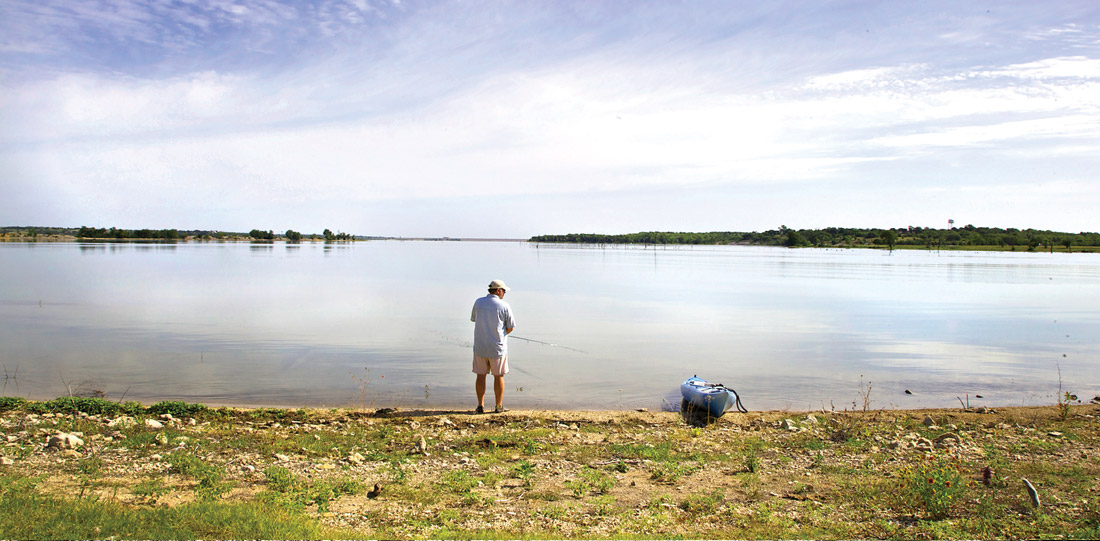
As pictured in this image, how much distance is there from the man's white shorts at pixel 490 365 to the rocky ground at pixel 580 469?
2.56ft

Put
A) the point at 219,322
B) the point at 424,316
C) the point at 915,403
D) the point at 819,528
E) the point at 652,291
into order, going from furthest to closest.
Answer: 1. the point at 652,291
2. the point at 424,316
3. the point at 219,322
4. the point at 915,403
5. the point at 819,528

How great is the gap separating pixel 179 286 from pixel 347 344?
25.2 m

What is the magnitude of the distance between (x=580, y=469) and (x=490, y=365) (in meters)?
3.75

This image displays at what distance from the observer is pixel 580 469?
7.85 metres

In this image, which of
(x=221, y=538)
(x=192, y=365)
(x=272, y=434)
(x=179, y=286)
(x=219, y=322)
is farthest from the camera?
(x=179, y=286)

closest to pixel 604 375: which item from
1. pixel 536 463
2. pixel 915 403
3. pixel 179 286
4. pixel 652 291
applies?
pixel 915 403

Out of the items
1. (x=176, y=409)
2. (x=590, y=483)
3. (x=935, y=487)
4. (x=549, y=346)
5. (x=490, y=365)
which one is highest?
(x=490, y=365)

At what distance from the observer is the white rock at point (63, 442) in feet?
26.3

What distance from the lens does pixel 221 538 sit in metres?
5.16

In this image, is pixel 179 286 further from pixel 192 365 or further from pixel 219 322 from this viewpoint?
pixel 192 365

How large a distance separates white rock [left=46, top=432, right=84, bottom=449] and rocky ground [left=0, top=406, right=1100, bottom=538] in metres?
0.02

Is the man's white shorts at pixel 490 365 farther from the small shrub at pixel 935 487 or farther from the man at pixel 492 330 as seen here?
the small shrub at pixel 935 487

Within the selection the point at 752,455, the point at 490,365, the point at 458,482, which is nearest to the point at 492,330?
the point at 490,365

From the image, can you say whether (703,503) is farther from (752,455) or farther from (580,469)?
(752,455)
